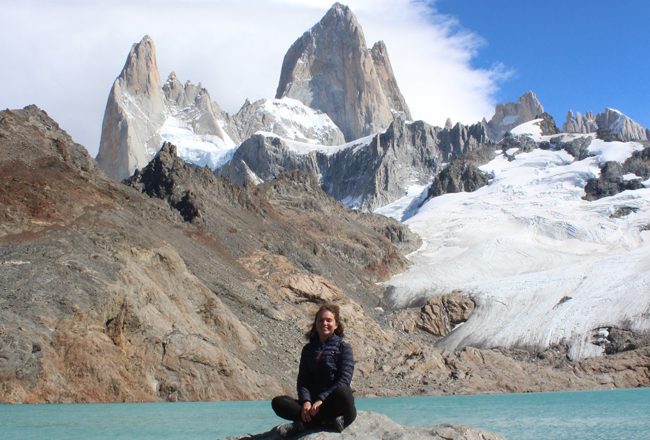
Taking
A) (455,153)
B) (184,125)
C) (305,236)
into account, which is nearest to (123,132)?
(184,125)

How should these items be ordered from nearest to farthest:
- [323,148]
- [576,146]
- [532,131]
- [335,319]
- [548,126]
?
1. [335,319]
2. [576,146]
3. [532,131]
4. [548,126]
5. [323,148]

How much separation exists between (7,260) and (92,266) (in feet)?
12.7

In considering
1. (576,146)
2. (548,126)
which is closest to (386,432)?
(576,146)

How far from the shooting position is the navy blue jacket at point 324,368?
21.5 feet

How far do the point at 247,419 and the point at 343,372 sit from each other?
15387mm

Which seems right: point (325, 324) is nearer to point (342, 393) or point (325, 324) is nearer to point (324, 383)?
point (324, 383)

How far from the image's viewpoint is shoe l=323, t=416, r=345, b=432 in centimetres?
636

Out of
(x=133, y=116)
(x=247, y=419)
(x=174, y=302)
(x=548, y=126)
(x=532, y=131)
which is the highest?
(x=548, y=126)

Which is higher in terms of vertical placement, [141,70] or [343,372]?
[141,70]

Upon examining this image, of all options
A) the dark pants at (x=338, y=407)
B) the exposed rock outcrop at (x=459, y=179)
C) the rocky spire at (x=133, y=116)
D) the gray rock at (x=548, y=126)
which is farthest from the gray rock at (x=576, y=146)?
the dark pants at (x=338, y=407)

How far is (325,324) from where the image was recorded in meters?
6.63

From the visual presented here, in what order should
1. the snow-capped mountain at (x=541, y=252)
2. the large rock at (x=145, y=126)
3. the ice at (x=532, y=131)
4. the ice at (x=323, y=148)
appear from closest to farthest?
the snow-capped mountain at (x=541, y=252)
the ice at (x=532, y=131)
the large rock at (x=145, y=126)
the ice at (x=323, y=148)

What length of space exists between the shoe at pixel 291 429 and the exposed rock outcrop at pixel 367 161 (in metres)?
143

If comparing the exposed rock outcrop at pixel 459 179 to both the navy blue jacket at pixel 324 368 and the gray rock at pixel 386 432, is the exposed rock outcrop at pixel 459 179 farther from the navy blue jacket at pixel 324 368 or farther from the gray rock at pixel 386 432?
the navy blue jacket at pixel 324 368
